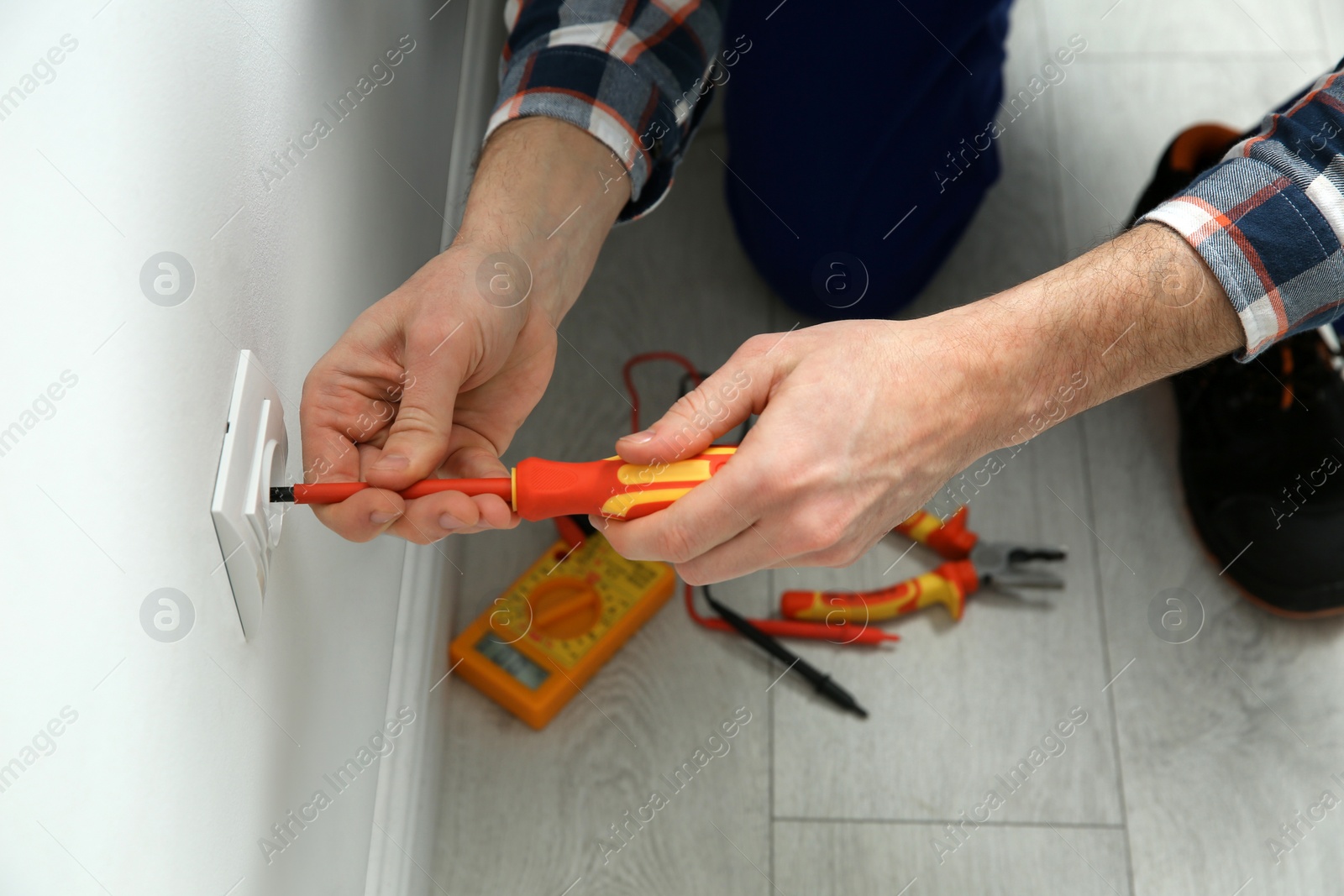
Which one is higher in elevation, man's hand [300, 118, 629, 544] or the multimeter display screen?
man's hand [300, 118, 629, 544]

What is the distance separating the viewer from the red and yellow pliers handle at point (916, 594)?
3.33 feet

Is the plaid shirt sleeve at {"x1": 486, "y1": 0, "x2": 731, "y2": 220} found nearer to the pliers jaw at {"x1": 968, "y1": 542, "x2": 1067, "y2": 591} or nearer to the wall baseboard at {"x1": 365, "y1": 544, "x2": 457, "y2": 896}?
the wall baseboard at {"x1": 365, "y1": 544, "x2": 457, "y2": 896}

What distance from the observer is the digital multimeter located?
968 millimetres

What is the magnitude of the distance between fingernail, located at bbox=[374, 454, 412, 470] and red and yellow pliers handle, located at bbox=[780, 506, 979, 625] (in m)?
0.53

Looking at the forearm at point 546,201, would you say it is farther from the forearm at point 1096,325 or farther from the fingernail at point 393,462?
the forearm at point 1096,325

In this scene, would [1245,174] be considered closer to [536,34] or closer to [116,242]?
[536,34]

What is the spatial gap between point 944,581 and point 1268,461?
1.25 feet

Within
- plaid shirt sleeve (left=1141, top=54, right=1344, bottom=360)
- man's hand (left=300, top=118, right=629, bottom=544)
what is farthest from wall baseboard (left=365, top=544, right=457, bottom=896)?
plaid shirt sleeve (left=1141, top=54, right=1344, bottom=360)

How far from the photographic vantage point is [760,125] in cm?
111

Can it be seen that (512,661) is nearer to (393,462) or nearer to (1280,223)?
(393,462)

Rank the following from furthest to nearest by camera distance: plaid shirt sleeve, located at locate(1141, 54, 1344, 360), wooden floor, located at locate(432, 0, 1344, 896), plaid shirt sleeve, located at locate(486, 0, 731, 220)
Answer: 1. wooden floor, located at locate(432, 0, 1344, 896)
2. plaid shirt sleeve, located at locate(486, 0, 731, 220)
3. plaid shirt sleeve, located at locate(1141, 54, 1344, 360)

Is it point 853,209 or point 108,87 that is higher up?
point 108,87

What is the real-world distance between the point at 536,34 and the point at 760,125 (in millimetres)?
366

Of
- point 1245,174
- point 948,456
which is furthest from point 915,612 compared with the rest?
point 1245,174
